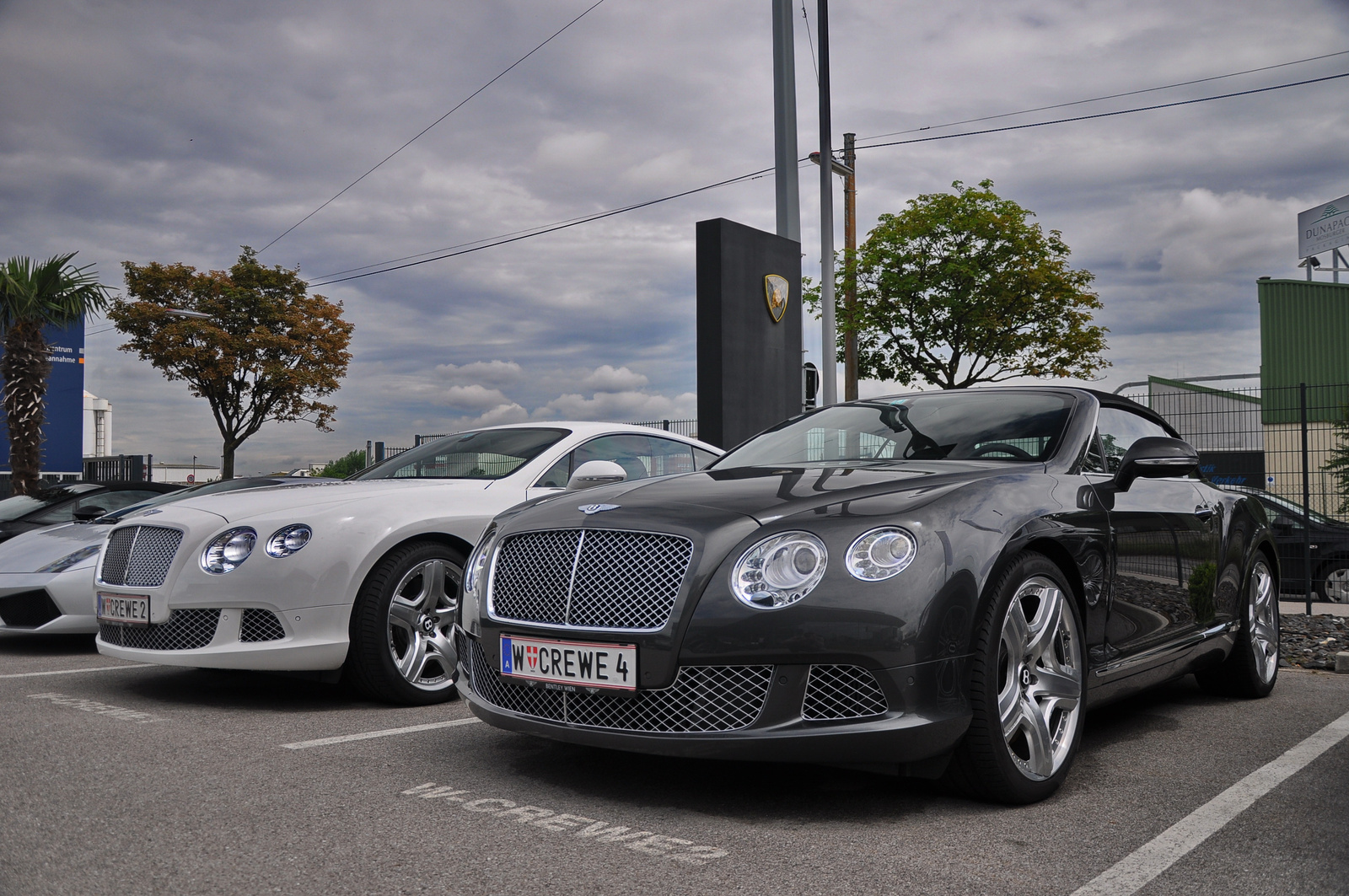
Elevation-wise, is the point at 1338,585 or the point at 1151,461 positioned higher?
the point at 1151,461

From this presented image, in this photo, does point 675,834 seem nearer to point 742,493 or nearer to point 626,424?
point 742,493

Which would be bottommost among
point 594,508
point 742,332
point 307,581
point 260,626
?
point 260,626

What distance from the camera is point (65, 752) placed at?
4070mm

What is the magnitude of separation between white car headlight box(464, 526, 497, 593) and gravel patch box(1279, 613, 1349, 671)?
4.61m

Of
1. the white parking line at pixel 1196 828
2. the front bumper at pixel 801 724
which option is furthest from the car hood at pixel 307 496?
the white parking line at pixel 1196 828

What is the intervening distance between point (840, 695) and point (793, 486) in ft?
2.64

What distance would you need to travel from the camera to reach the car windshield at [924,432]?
13.9 feet

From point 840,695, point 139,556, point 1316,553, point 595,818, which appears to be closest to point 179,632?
point 139,556

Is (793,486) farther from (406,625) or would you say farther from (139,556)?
(139,556)

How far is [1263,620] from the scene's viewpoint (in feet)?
18.0

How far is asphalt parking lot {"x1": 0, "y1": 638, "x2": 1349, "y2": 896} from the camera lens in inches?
108

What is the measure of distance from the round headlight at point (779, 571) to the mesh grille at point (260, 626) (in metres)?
2.61

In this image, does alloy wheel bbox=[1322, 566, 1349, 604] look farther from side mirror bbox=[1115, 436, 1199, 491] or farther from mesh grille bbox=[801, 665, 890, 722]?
mesh grille bbox=[801, 665, 890, 722]

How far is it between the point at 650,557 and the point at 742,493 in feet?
1.40
